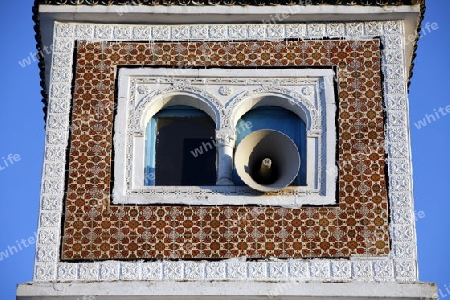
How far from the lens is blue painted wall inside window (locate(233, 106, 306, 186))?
21078 mm

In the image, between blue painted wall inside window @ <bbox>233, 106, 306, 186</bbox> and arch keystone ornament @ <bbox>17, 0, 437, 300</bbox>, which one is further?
blue painted wall inside window @ <bbox>233, 106, 306, 186</bbox>

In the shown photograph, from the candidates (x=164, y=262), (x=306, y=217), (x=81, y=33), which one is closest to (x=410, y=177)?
(x=306, y=217)

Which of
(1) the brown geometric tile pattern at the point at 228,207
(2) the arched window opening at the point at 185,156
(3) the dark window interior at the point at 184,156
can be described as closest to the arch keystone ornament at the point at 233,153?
(1) the brown geometric tile pattern at the point at 228,207

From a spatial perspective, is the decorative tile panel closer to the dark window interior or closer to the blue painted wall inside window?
the blue painted wall inside window

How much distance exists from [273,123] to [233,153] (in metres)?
0.77

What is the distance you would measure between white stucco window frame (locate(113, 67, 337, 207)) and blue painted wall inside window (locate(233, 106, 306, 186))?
4.2 inches

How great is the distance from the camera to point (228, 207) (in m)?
20.2

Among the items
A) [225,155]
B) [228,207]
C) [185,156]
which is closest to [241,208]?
[228,207]

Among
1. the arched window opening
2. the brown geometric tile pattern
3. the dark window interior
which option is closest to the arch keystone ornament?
the brown geometric tile pattern

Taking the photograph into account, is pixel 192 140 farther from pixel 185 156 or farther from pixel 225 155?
pixel 225 155

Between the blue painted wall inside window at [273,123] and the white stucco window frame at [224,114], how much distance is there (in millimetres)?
106

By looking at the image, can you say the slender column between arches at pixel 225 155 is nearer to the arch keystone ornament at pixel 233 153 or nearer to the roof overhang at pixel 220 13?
the arch keystone ornament at pixel 233 153

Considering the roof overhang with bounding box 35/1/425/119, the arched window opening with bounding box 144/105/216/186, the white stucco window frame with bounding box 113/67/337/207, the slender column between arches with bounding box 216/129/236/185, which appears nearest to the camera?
the white stucco window frame with bounding box 113/67/337/207

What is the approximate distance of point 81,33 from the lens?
2159cm
